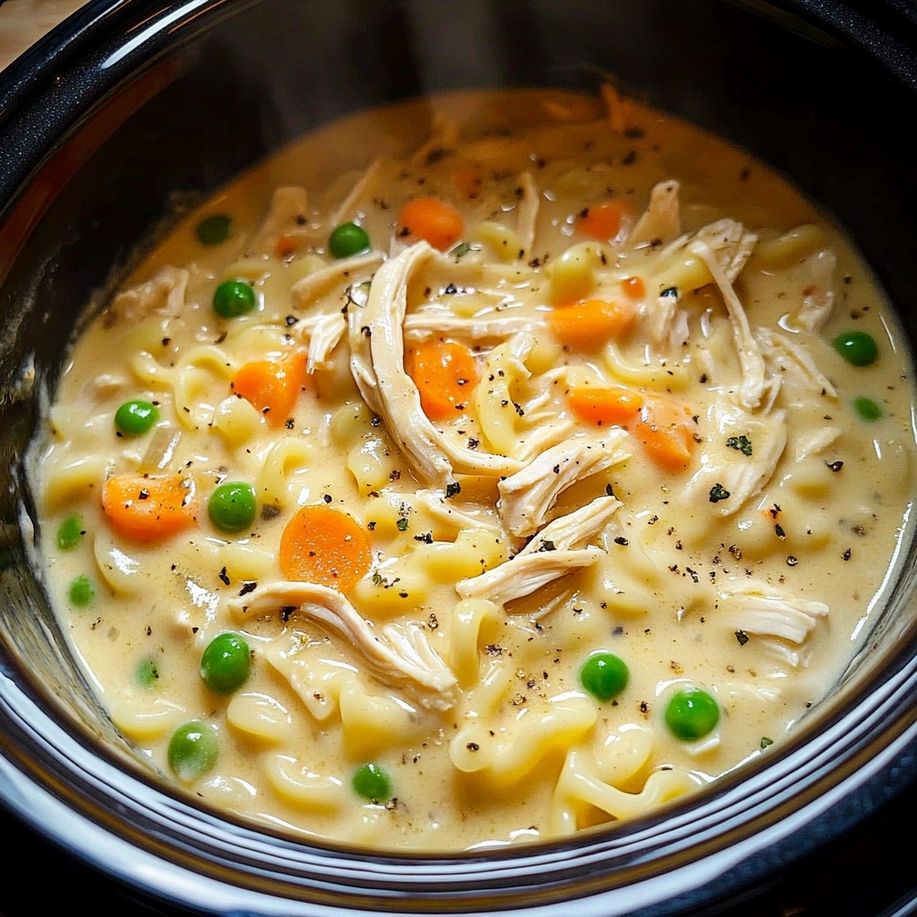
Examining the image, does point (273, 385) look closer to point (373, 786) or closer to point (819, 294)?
point (373, 786)

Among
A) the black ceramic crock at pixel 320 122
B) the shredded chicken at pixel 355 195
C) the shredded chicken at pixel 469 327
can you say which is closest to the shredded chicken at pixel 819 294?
the black ceramic crock at pixel 320 122

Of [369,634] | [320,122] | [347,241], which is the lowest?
[369,634]

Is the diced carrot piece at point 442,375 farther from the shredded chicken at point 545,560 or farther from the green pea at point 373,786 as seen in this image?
the green pea at point 373,786

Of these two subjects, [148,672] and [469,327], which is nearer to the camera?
[148,672]

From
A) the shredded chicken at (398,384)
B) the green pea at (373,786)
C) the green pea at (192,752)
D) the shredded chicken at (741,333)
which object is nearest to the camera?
the green pea at (373,786)

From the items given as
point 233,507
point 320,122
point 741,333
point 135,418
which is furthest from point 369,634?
point 320,122

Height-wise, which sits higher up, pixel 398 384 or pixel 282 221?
pixel 282 221
